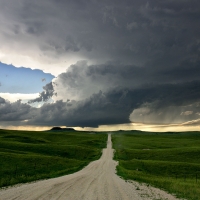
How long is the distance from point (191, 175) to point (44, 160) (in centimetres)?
3459

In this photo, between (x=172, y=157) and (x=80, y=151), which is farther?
(x=80, y=151)

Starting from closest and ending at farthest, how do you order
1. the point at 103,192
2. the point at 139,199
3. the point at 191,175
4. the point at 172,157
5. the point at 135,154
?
the point at 139,199 < the point at 103,192 < the point at 191,175 < the point at 172,157 < the point at 135,154

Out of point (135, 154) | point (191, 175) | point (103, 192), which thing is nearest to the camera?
point (103, 192)

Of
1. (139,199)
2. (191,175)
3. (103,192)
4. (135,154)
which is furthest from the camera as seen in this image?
(135,154)

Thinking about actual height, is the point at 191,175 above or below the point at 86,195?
below

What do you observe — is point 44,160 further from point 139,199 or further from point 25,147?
point 139,199

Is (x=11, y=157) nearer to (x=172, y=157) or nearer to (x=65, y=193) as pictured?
(x=65, y=193)

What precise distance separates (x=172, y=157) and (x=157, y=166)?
832 inches

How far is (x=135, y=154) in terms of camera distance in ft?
272

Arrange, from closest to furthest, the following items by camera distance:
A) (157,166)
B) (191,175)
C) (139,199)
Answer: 1. (139,199)
2. (191,175)
3. (157,166)

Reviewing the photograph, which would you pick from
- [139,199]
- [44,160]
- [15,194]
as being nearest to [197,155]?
[44,160]

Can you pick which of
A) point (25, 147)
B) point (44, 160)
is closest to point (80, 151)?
point (25, 147)

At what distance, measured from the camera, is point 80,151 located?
83.1m

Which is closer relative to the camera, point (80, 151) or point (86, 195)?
point (86, 195)
